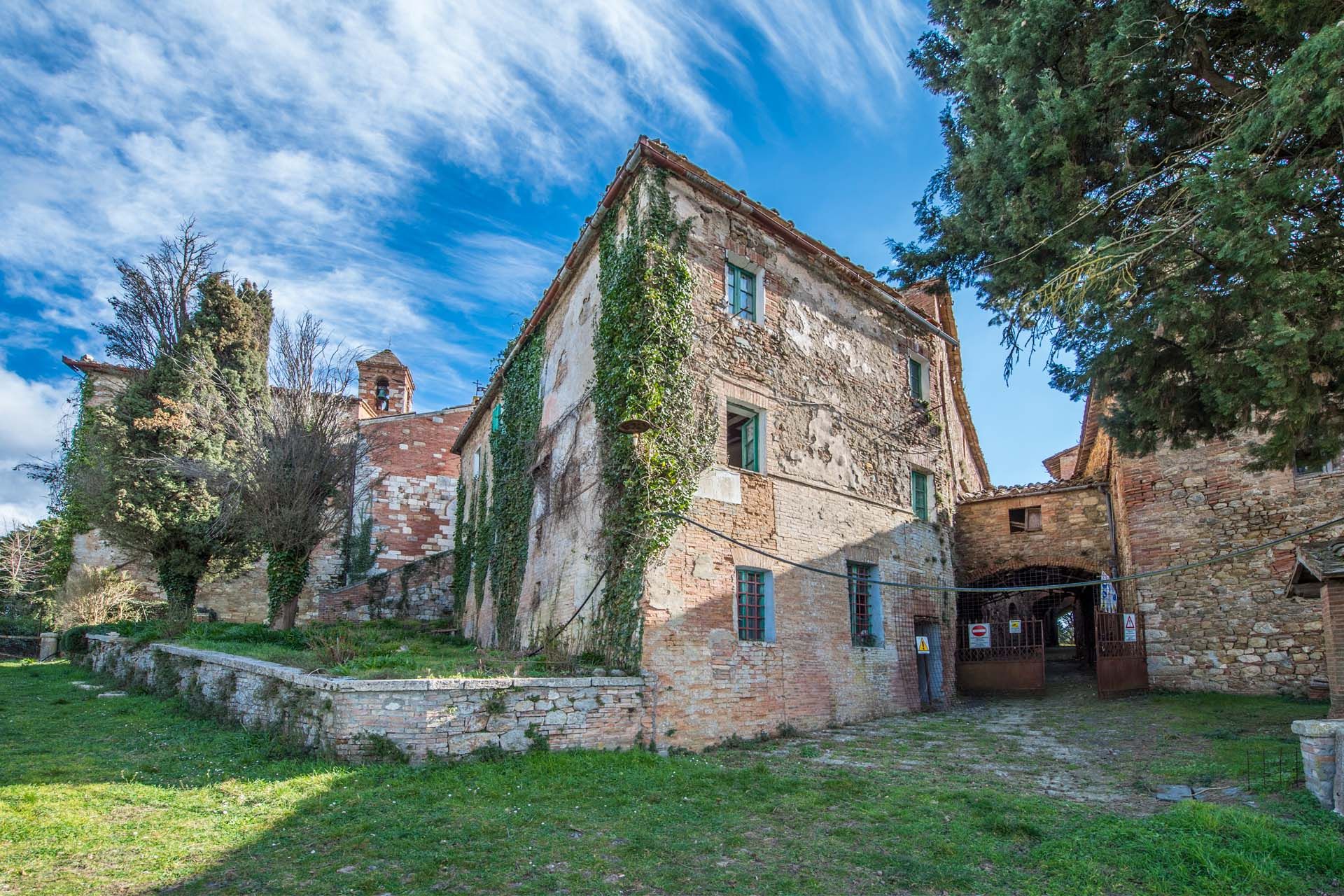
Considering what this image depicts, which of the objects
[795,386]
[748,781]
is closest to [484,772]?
[748,781]

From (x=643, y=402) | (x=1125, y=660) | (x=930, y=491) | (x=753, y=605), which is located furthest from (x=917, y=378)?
(x=643, y=402)

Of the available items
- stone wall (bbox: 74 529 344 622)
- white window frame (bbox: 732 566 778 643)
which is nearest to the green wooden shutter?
white window frame (bbox: 732 566 778 643)

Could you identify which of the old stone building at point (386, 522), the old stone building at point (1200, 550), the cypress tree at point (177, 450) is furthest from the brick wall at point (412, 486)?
the old stone building at point (1200, 550)

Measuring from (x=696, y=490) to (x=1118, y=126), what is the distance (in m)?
6.46

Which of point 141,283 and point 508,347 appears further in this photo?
point 141,283

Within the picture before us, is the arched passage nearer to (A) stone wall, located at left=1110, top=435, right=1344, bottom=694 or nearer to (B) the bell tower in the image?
(A) stone wall, located at left=1110, top=435, right=1344, bottom=694

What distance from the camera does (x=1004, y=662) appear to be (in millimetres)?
16125

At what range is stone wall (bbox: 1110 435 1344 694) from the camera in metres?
13.0

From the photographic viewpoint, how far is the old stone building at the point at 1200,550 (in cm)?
1303

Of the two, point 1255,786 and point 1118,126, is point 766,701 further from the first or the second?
point 1118,126

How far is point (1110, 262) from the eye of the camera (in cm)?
736

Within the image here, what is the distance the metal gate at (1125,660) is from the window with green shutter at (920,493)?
4.05 m

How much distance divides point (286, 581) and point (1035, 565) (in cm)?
1663

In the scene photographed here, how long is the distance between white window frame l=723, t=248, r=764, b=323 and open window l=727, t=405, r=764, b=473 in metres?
1.52
